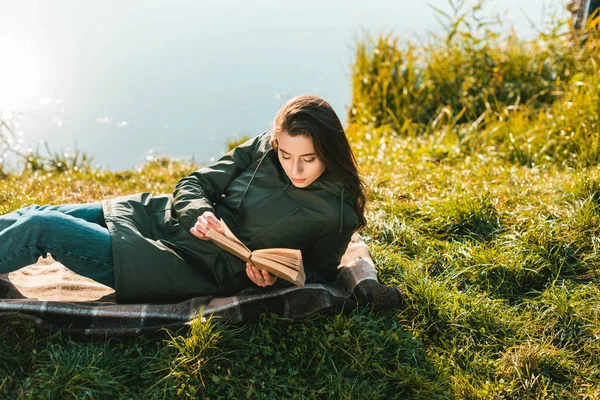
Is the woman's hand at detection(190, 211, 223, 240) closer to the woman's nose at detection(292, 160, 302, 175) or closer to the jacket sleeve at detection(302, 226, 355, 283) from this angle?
the woman's nose at detection(292, 160, 302, 175)

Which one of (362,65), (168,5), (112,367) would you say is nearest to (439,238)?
(112,367)

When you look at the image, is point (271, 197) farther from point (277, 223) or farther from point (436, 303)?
point (436, 303)

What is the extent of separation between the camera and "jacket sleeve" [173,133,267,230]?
2.74 meters

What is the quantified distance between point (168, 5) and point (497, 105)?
5.53 metres

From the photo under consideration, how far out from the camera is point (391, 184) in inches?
173

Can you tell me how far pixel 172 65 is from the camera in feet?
25.4

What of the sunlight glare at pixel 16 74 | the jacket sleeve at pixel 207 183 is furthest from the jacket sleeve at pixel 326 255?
the sunlight glare at pixel 16 74

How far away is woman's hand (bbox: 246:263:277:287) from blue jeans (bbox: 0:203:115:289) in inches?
23.4

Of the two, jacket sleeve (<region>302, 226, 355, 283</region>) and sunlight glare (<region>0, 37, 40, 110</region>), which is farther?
sunlight glare (<region>0, 37, 40, 110</region>)

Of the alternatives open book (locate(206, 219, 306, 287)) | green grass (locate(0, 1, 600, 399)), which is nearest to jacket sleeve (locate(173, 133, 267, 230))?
open book (locate(206, 219, 306, 287))

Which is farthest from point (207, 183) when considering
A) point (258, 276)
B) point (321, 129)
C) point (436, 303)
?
point (436, 303)

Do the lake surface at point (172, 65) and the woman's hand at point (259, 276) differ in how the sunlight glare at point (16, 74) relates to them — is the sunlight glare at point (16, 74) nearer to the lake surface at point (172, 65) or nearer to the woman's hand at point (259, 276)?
the lake surface at point (172, 65)

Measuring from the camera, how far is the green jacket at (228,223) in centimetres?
267

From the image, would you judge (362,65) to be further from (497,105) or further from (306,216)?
(306,216)
